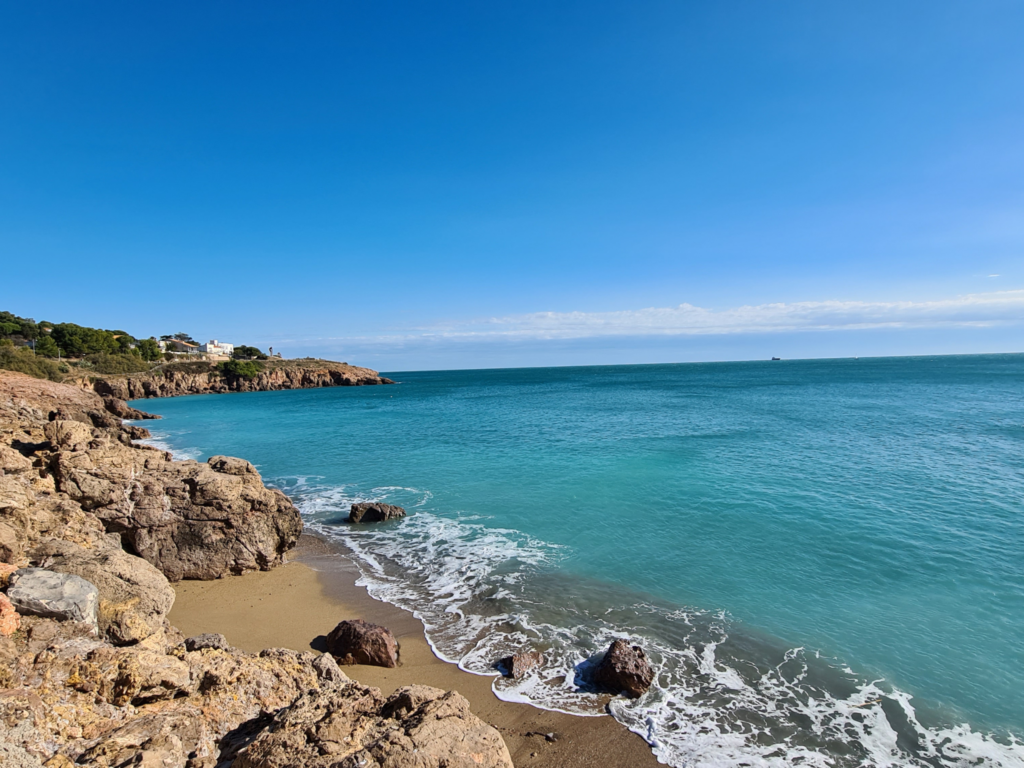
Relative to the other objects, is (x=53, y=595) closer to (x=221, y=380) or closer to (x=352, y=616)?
(x=352, y=616)

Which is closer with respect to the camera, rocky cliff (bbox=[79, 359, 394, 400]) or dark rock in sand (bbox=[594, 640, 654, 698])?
dark rock in sand (bbox=[594, 640, 654, 698])

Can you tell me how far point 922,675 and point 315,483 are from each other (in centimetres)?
2195

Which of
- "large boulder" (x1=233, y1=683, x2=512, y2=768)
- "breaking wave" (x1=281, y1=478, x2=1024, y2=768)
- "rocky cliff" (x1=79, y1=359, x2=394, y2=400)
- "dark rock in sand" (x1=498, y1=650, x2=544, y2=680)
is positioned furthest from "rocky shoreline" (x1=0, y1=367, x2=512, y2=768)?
"rocky cliff" (x1=79, y1=359, x2=394, y2=400)

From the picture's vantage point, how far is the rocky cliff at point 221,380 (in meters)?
76.5

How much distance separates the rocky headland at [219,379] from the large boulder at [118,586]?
71796mm

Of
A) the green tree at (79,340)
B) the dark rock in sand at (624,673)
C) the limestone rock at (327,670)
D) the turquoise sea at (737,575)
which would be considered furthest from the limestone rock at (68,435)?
the green tree at (79,340)

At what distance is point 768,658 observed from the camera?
9438 millimetres

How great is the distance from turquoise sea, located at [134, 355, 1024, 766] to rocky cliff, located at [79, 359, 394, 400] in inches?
2369

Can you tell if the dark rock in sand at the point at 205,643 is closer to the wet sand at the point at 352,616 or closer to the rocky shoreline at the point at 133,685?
the rocky shoreline at the point at 133,685

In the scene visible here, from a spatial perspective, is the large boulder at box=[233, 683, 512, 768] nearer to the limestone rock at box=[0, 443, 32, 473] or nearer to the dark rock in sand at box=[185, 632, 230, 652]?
the dark rock in sand at box=[185, 632, 230, 652]

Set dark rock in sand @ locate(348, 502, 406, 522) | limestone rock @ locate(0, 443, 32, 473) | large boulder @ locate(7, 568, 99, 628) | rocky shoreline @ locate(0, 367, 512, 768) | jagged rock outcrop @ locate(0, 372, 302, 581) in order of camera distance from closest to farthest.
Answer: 1. rocky shoreline @ locate(0, 367, 512, 768)
2. large boulder @ locate(7, 568, 99, 628)
3. jagged rock outcrop @ locate(0, 372, 302, 581)
4. limestone rock @ locate(0, 443, 32, 473)
5. dark rock in sand @ locate(348, 502, 406, 522)

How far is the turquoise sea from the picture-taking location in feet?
26.2

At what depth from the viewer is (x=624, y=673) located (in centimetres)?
841

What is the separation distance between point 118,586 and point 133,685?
3.26 meters
